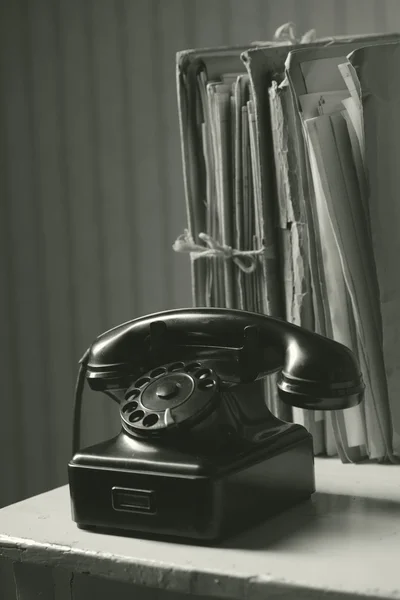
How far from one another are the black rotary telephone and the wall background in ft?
1.90

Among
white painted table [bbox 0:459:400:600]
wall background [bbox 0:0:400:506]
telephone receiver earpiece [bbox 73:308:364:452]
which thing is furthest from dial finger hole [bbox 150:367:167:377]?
wall background [bbox 0:0:400:506]

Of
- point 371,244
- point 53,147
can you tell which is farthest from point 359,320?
point 53,147

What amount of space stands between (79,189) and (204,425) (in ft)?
2.79

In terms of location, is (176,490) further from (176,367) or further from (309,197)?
(309,197)

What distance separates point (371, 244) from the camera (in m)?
0.94

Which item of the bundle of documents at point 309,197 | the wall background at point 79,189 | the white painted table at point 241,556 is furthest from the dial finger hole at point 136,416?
the wall background at point 79,189

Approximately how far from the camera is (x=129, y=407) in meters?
0.79

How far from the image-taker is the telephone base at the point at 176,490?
2.28 ft

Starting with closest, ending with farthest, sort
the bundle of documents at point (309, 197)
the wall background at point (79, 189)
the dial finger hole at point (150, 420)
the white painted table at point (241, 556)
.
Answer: the white painted table at point (241, 556) → the dial finger hole at point (150, 420) → the bundle of documents at point (309, 197) → the wall background at point (79, 189)

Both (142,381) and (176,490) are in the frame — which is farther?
(142,381)

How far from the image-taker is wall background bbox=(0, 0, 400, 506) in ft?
4.62

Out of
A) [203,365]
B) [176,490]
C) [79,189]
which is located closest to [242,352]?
[203,365]

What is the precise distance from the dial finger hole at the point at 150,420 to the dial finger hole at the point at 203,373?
0.19 feet

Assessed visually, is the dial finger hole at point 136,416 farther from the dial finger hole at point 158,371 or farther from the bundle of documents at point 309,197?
the bundle of documents at point 309,197
